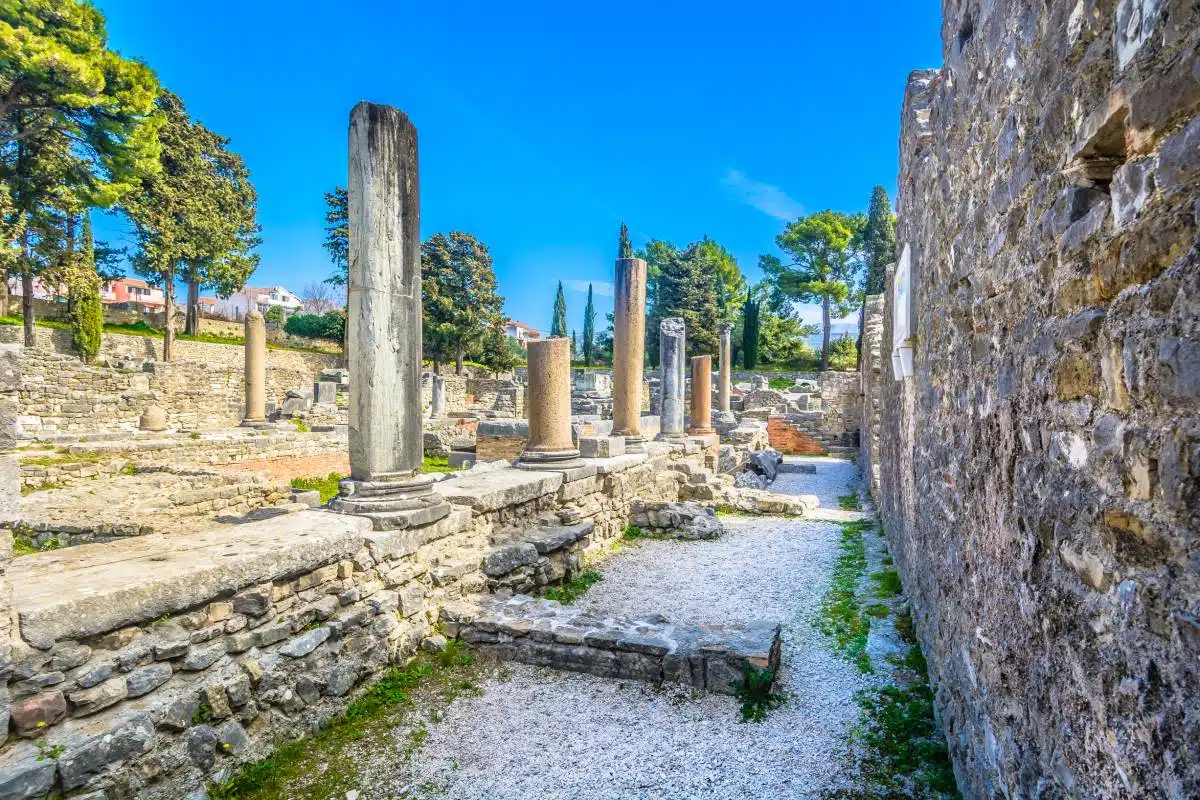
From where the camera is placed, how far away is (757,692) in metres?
4.02

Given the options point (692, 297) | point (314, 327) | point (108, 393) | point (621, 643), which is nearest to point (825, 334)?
point (692, 297)

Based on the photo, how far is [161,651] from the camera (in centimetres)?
304

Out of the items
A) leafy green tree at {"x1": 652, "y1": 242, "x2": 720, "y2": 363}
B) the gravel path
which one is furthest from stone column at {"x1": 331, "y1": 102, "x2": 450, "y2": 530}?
leafy green tree at {"x1": 652, "y1": 242, "x2": 720, "y2": 363}

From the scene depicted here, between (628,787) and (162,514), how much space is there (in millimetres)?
7719

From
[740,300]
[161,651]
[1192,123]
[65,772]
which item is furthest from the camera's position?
[740,300]

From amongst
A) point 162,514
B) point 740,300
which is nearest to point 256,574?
point 162,514

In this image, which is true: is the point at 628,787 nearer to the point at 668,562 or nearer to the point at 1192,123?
the point at 1192,123

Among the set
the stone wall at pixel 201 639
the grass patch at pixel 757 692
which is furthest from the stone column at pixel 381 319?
the grass patch at pixel 757 692

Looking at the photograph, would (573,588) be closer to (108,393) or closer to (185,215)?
(108,393)

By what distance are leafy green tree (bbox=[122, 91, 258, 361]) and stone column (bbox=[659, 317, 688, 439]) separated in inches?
1007

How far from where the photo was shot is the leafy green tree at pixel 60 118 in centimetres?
1884

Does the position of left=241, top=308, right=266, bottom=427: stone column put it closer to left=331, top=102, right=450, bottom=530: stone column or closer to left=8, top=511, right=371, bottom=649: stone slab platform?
left=331, top=102, right=450, bottom=530: stone column

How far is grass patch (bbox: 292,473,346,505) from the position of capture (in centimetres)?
1134

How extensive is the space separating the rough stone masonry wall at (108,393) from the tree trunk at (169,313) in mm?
2565
